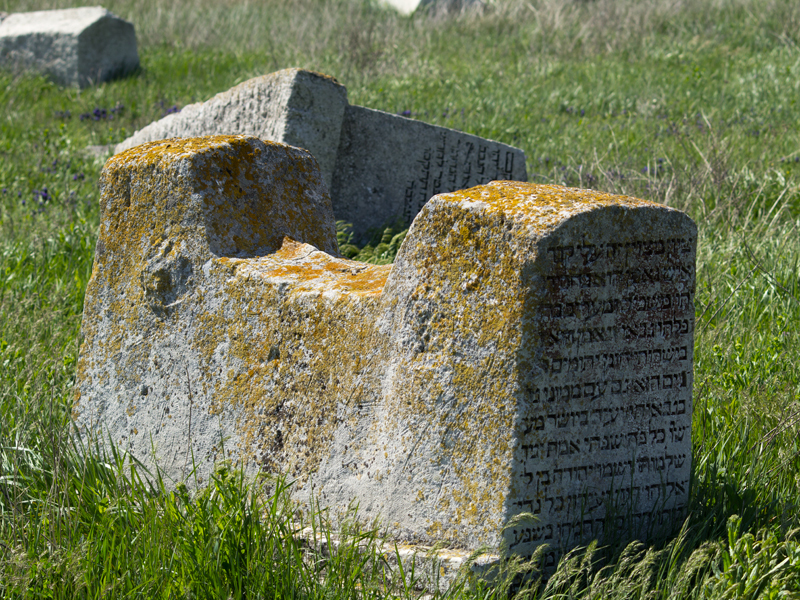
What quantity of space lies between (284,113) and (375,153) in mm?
765

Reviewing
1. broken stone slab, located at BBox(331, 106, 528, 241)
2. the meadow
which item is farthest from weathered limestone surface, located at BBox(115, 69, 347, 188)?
the meadow

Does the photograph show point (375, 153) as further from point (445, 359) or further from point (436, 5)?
point (436, 5)

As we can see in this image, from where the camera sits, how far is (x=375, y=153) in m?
5.48

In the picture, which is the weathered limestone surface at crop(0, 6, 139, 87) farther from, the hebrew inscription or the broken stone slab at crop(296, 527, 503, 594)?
the hebrew inscription

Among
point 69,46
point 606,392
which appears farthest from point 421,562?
point 69,46

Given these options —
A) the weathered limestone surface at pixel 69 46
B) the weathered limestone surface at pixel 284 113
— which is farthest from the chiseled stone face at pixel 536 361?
the weathered limestone surface at pixel 69 46

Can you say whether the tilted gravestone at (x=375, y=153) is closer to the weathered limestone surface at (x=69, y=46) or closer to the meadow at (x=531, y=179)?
the meadow at (x=531, y=179)

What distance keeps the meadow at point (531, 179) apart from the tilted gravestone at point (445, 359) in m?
0.16

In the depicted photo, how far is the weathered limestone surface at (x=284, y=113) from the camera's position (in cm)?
502

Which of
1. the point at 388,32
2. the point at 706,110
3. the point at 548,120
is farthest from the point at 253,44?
the point at 706,110

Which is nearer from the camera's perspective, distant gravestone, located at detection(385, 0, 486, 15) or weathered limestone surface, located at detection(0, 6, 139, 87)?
weathered limestone surface, located at detection(0, 6, 139, 87)

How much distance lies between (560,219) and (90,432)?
1820mm

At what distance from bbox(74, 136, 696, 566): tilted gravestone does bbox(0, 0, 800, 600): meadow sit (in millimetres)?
165

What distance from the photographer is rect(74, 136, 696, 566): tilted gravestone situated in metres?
1.95
